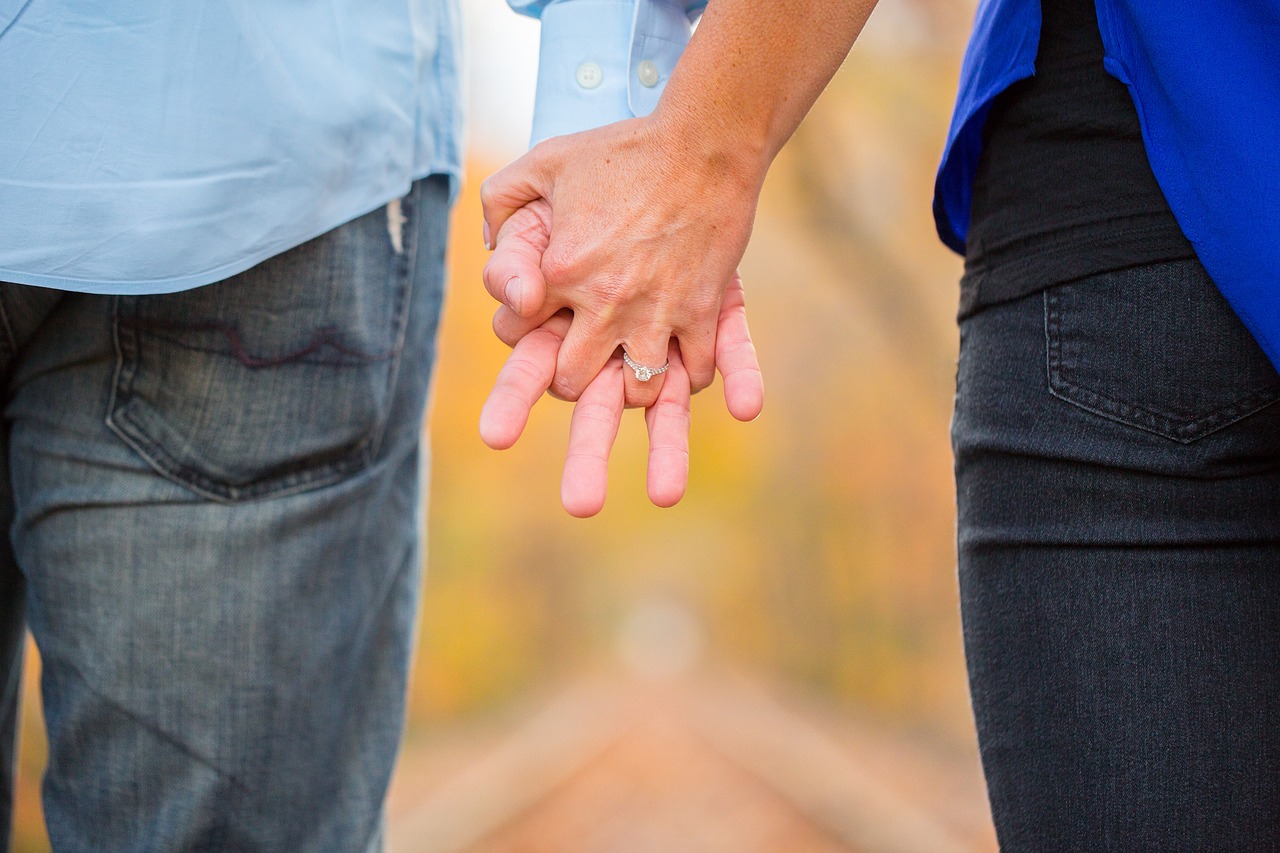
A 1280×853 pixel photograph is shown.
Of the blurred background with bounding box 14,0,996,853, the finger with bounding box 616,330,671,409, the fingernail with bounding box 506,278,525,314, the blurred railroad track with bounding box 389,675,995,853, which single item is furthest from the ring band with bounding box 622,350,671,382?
the blurred background with bounding box 14,0,996,853

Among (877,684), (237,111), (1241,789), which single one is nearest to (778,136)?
(237,111)

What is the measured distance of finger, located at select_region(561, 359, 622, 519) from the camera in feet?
2.82

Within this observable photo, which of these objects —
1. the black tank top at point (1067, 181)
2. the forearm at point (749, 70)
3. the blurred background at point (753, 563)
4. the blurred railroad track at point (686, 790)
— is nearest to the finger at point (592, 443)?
the forearm at point (749, 70)

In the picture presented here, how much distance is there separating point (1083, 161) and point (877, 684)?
9.00 m

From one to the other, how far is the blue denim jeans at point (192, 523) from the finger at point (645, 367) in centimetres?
26

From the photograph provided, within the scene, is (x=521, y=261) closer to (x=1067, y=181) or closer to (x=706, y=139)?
(x=706, y=139)


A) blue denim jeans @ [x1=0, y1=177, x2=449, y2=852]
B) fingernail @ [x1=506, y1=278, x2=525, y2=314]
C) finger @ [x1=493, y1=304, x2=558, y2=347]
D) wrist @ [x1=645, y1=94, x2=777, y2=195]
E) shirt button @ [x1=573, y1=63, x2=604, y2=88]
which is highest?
shirt button @ [x1=573, y1=63, x2=604, y2=88]

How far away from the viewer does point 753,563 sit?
9828 millimetres

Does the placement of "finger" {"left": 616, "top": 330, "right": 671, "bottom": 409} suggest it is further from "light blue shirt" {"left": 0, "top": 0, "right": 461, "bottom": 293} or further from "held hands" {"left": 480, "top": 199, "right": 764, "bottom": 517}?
"light blue shirt" {"left": 0, "top": 0, "right": 461, "bottom": 293}

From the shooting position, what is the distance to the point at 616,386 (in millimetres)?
951

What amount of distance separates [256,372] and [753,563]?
9.09 m

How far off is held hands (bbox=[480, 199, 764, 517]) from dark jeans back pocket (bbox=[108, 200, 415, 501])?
0.15 meters

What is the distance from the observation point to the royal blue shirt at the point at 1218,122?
69cm

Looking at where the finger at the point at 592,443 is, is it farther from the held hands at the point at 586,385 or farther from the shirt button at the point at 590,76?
the shirt button at the point at 590,76
